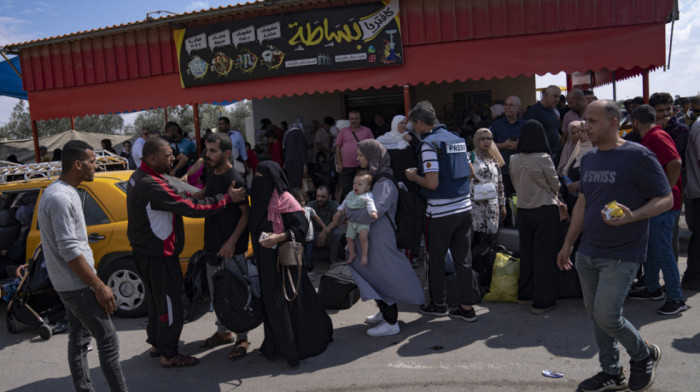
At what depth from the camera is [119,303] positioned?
601 centimetres

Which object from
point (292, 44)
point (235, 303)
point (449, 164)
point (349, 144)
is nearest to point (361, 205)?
point (449, 164)

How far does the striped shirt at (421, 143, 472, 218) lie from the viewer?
5059 millimetres

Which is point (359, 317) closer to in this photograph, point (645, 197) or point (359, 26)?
point (645, 197)

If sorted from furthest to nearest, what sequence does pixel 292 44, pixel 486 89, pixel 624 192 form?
pixel 486 89 → pixel 292 44 → pixel 624 192

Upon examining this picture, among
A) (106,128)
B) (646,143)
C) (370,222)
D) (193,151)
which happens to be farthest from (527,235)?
(106,128)

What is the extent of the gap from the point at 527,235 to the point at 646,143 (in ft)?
4.63

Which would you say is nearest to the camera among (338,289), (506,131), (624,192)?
(624,192)

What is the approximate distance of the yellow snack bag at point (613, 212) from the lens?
3.25 m

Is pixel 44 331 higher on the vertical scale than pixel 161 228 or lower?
lower

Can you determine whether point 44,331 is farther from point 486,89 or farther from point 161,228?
point 486,89

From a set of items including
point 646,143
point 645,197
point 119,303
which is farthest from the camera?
point 119,303

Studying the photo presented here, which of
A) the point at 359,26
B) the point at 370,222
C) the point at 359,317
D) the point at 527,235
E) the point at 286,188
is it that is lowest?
the point at 359,317

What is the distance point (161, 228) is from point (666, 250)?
4624mm

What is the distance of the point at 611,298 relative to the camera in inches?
134
